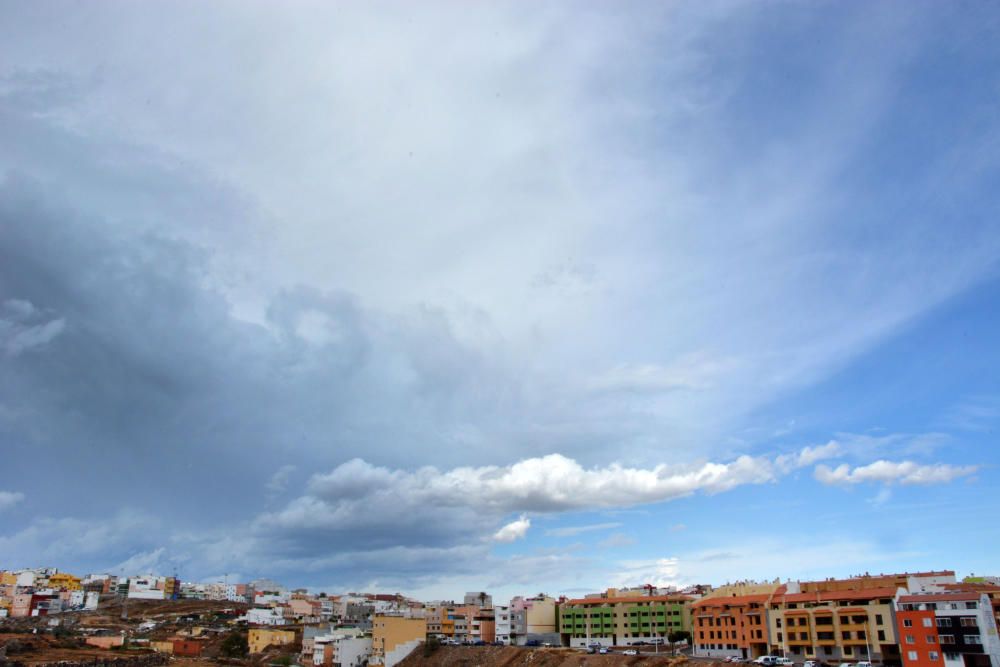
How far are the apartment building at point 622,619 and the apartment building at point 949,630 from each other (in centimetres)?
4500

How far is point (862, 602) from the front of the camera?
98125 mm

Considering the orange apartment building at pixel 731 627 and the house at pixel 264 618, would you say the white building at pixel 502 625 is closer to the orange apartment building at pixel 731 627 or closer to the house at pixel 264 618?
the orange apartment building at pixel 731 627

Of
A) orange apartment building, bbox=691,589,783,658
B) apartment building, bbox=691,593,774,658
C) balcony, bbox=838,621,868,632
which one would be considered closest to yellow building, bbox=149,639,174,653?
apartment building, bbox=691,593,774,658

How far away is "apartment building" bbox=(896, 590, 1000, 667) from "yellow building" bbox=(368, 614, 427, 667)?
87278 mm

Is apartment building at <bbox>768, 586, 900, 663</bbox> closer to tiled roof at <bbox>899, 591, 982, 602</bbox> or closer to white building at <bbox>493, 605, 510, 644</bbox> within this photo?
tiled roof at <bbox>899, 591, 982, 602</bbox>

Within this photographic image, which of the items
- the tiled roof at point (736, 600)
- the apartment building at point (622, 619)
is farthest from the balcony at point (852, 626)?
the apartment building at point (622, 619)

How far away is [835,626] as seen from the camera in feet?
322

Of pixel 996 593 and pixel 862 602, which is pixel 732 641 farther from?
pixel 996 593

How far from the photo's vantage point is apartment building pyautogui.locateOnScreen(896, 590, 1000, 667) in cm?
8138

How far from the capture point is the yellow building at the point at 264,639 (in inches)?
6284

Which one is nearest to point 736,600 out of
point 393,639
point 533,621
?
point 533,621

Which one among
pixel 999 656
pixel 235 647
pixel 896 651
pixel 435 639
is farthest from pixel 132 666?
pixel 999 656

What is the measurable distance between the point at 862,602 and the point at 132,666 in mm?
110951

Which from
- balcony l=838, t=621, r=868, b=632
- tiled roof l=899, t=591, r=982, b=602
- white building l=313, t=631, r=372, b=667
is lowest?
white building l=313, t=631, r=372, b=667
